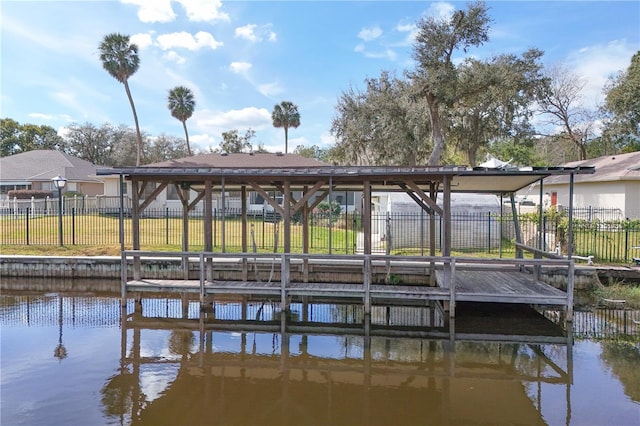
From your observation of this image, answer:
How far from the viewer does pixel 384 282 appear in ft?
38.2

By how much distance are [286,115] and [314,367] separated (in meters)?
42.8

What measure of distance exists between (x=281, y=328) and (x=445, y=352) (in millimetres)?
3309

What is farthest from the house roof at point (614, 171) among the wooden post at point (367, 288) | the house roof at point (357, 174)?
the wooden post at point (367, 288)

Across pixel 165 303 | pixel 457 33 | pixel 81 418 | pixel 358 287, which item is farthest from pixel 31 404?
pixel 457 33

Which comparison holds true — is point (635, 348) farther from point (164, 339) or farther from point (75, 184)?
point (75, 184)

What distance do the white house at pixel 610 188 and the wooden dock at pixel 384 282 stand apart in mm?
10413

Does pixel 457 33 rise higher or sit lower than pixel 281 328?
higher

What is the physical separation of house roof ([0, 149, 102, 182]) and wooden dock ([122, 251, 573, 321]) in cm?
2592

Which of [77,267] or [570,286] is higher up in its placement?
[570,286]

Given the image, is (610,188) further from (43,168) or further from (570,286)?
(43,168)

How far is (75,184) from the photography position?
33.5m

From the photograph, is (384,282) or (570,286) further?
(384,282)

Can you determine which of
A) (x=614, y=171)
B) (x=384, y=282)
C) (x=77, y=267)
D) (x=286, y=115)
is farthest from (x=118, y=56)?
(x=614, y=171)

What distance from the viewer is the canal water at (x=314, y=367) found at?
542cm
